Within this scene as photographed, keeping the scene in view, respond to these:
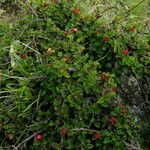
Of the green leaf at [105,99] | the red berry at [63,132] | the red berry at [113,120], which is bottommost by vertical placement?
the red berry at [63,132]

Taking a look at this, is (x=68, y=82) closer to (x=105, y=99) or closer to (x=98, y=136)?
(x=105, y=99)

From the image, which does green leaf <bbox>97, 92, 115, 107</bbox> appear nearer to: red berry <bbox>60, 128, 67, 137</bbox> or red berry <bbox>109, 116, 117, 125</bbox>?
red berry <bbox>109, 116, 117, 125</bbox>

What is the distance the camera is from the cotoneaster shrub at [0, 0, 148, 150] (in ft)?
7.63

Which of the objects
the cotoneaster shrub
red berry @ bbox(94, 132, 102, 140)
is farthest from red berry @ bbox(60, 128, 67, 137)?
red berry @ bbox(94, 132, 102, 140)

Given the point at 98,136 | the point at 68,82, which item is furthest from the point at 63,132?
the point at 68,82

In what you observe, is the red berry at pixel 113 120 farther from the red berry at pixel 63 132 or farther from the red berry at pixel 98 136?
the red berry at pixel 63 132

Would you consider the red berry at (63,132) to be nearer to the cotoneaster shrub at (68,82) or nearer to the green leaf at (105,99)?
the cotoneaster shrub at (68,82)

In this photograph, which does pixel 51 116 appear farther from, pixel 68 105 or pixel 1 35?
pixel 1 35

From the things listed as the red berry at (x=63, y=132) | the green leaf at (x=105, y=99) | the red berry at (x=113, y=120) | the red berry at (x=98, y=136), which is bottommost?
the red berry at (x=63, y=132)

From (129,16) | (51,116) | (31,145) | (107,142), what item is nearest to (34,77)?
(51,116)

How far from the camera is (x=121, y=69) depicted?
2.56 meters

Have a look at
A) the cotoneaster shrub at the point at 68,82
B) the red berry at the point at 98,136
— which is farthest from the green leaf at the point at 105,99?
the red berry at the point at 98,136

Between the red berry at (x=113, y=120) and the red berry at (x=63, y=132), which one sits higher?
the red berry at (x=113, y=120)

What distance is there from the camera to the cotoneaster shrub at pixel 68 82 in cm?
232
